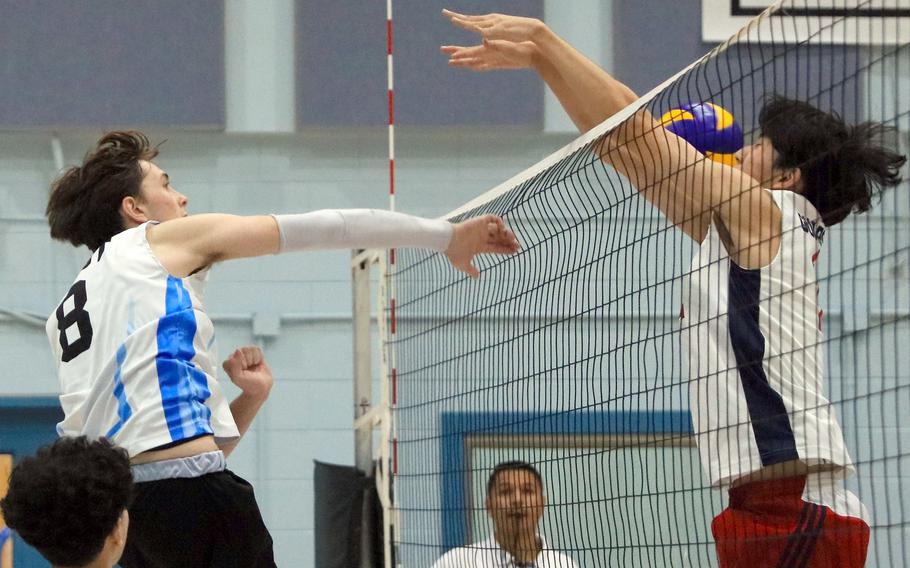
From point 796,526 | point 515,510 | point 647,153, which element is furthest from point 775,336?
point 515,510

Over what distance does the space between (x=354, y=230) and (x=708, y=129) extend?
3.03 feet

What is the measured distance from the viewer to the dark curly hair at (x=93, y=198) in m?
3.21

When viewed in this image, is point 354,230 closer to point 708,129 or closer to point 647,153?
point 647,153

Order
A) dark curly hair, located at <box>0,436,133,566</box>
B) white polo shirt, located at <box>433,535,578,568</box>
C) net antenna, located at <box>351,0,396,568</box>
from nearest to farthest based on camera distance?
dark curly hair, located at <box>0,436,133,566</box> < white polo shirt, located at <box>433,535,578,568</box> < net antenna, located at <box>351,0,396,568</box>

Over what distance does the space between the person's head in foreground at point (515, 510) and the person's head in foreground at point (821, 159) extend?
161 centimetres

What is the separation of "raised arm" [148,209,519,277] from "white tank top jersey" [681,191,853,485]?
0.86 metres

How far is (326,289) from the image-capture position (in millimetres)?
6688

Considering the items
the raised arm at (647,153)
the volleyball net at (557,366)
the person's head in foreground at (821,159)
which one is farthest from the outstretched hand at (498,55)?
the person's head in foreground at (821,159)

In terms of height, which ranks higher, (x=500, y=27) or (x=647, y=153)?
(x=500, y=27)

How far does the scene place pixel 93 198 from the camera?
127 inches

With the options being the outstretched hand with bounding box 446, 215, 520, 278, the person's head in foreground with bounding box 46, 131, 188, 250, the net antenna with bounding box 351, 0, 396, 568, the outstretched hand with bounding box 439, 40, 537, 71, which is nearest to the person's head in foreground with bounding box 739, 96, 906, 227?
the outstretched hand with bounding box 439, 40, 537, 71

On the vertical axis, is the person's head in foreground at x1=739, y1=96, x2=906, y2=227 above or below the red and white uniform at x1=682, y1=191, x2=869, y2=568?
above

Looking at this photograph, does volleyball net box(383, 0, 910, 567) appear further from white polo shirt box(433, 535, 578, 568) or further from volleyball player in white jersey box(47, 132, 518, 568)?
volleyball player in white jersey box(47, 132, 518, 568)

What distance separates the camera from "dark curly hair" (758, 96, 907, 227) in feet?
8.66
